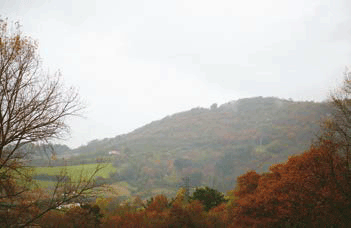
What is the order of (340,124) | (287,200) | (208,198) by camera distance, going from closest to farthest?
(340,124) < (287,200) < (208,198)

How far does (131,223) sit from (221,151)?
159 m

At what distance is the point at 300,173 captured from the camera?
96.8 feet

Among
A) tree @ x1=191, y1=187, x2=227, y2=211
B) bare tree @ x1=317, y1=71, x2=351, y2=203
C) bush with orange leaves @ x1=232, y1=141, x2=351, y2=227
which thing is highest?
bare tree @ x1=317, y1=71, x2=351, y2=203

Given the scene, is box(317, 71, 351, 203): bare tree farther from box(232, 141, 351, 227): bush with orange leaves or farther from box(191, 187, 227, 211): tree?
box(191, 187, 227, 211): tree

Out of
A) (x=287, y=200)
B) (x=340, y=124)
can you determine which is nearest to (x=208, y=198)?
(x=287, y=200)

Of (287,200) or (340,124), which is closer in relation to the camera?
(340,124)

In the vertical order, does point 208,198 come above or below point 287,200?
below

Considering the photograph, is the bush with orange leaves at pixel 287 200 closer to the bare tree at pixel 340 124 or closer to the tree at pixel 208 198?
the bare tree at pixel 340 124

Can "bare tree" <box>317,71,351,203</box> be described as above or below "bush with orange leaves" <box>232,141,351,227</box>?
above

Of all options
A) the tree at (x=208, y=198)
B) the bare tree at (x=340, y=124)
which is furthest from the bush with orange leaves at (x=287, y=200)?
the tree at (x=208, y=198)

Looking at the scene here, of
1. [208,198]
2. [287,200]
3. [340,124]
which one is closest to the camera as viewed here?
[340,124]

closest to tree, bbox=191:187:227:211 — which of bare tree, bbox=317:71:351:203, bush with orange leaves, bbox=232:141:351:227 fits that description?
bush with orange leaves, bbox=232:141:351:227

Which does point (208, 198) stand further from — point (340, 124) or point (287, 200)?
point (340, 124)

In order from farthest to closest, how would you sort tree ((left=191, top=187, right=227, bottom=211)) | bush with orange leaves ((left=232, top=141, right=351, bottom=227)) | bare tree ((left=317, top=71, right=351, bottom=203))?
1. tree ((left=191, top=187, right=227, bottom=211))
2. bush with orange leaves ((left=232, top=141, right=351, bottom=227))
3. bare tree ((left=317, top=71, right=351, bottom=203))
